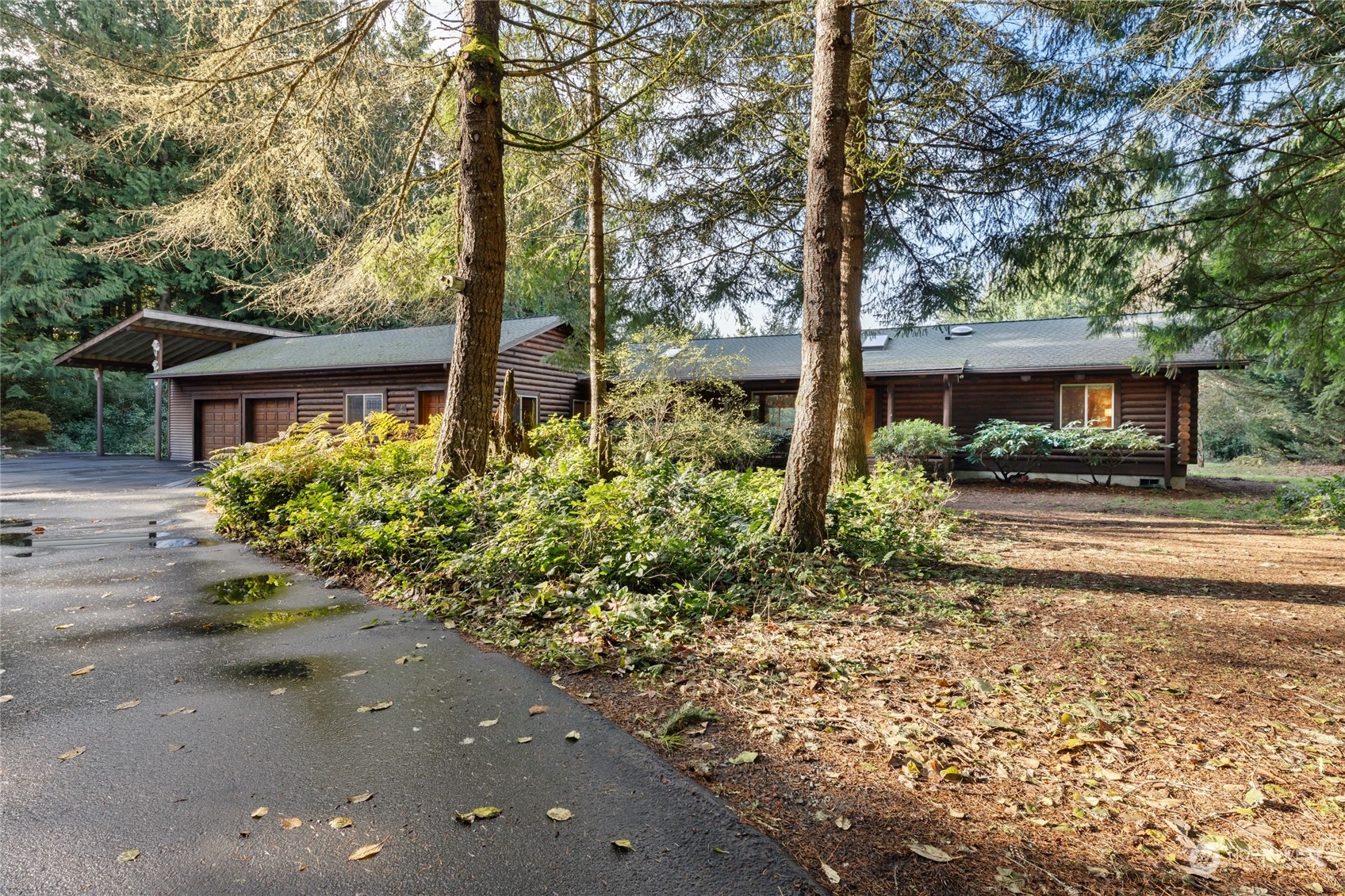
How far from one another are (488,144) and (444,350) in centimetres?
1083

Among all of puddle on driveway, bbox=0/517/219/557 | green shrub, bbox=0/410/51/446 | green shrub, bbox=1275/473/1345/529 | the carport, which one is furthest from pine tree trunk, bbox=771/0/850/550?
green shrub, bbox=0/410/51/446

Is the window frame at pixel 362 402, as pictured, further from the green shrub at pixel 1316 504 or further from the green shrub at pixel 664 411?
the green shrub at pixel 1316 504

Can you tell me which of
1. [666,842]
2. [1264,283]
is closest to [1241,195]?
[1264,283]

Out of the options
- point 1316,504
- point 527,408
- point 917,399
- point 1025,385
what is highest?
point 1025,385

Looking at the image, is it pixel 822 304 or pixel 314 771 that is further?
pixel 822 304

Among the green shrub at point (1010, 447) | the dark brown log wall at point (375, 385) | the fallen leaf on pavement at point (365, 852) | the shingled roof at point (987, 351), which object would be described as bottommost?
the fallen leaf on pavement at point (365, 852)

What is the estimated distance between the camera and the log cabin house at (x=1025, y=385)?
14.7m

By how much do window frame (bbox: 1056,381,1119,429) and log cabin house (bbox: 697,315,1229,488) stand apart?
0.08ft

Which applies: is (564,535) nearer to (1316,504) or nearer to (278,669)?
(278,669)

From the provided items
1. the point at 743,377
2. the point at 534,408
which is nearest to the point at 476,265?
the point at 743,377

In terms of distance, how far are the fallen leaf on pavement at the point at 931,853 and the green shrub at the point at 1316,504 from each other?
9.63 m

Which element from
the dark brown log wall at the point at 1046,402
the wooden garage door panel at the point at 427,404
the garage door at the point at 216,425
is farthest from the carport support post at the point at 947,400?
the garage door at the point at 216,425

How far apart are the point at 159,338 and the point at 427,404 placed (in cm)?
922

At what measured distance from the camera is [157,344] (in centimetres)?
2025
